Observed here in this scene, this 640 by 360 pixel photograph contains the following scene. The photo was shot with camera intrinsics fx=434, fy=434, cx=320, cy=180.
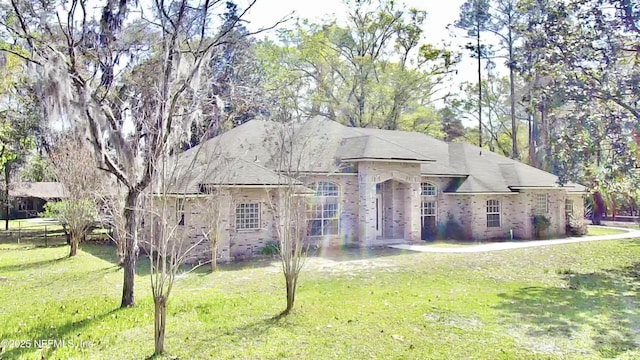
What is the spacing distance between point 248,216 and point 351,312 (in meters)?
8.31

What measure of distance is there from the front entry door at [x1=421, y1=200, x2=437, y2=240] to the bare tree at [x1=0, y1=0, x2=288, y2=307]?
14.1 metres

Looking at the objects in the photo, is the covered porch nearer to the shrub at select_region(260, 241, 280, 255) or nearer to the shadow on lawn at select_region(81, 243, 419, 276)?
the shadow on lawn at select_region(81, 243, 419, 276)

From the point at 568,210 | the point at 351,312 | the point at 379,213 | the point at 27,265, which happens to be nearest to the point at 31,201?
the point at 27,265

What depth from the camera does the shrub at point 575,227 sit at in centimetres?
2319

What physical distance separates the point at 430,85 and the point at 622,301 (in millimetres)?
26820

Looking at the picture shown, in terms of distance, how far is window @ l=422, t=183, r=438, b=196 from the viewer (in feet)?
71.6

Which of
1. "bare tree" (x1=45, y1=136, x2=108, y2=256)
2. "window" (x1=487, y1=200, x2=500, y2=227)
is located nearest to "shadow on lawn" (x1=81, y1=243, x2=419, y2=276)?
"bare tree" (x1=45, y1=136, x2=108, y2=256)

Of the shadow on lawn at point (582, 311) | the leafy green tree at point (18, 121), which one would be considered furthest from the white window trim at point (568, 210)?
the leafy green tree at point (18, 121)

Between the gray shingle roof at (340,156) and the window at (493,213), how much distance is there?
0.96 metres

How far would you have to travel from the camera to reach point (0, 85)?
1883cm

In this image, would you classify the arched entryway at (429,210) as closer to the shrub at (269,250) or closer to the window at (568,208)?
the window at (568,208)

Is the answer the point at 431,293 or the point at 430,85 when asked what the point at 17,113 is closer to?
the point at 431,293

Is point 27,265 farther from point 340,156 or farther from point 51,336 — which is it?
point 340,156

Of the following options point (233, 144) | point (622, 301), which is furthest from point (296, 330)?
point (233, 144)
